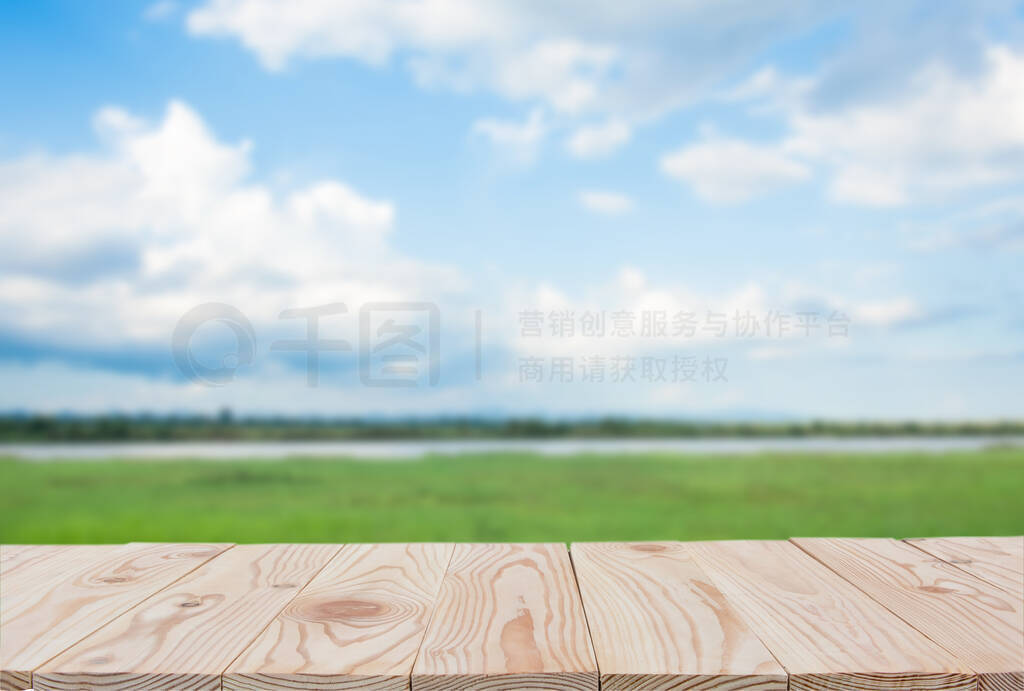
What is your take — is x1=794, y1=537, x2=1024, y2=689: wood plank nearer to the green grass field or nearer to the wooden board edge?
the wooden board edge

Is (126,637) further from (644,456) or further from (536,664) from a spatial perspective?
(644,456)

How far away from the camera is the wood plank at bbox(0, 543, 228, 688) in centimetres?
103

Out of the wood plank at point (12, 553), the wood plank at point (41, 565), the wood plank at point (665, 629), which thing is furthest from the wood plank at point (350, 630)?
the wood plank at point (12, 553)

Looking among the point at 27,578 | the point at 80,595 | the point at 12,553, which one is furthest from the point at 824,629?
the point at 12,553

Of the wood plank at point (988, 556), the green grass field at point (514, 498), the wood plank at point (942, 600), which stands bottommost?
the green grass field at point (514, 498)

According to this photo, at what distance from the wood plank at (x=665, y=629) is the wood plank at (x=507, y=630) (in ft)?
0.11

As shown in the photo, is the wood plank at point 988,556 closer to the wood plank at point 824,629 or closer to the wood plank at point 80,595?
the wood plank at point 824,629

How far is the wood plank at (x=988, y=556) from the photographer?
4.42ft

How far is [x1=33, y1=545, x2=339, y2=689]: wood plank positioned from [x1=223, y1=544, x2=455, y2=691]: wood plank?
35 millimetres

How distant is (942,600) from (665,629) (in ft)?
1.73

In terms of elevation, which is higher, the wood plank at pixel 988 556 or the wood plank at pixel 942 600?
the wood plank at pixel 942 600

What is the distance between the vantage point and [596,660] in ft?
3.08

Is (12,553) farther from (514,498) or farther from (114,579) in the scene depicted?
(514,498)

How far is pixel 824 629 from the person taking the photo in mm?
1059
